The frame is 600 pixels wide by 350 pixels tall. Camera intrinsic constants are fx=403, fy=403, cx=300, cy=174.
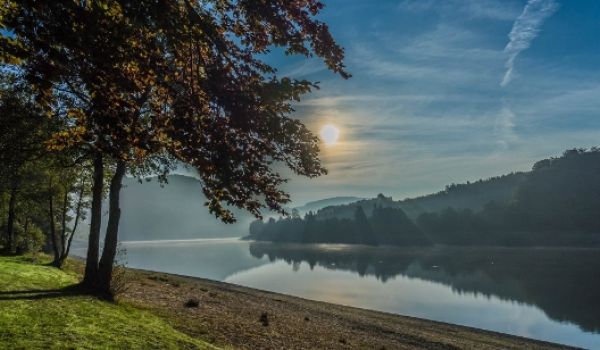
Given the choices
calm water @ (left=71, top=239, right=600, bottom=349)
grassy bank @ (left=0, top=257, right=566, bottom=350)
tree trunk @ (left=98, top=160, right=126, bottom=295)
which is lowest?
calm water @ (left=71, top=239, right=600, bottom=349)

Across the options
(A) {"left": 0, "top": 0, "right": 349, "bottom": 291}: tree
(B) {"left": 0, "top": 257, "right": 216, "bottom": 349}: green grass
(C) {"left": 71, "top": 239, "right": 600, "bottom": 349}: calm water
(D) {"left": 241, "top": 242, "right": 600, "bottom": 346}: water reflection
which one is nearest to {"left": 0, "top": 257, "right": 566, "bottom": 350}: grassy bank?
(B) {"left": 0, "top": 257, "right": 216, "bottom": 349}: green grass

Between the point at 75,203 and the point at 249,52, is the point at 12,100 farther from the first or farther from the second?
the point at 249,52

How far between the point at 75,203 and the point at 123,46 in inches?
1253

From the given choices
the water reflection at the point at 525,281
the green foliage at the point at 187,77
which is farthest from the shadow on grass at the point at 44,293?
the water reflection at the point at 525,281

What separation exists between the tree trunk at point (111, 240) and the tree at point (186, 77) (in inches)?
398

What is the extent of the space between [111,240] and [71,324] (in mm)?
9008

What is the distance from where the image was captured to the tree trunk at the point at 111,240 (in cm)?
1744

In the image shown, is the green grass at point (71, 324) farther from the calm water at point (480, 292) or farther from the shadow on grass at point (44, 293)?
the calm water at point (480, 292)

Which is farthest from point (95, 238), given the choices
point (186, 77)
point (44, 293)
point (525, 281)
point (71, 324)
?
point (525, 281)

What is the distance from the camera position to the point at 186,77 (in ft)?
28.0

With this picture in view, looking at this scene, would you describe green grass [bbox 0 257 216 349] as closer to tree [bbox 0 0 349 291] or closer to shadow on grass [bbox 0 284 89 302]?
shadow on grass [bbox 0 284 89 302]

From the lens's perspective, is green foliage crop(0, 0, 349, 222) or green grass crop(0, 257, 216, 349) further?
green grass crop(0, 257, 216, 349)

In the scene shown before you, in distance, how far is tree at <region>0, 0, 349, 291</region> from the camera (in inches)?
263

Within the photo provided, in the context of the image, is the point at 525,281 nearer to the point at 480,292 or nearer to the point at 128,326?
the point at 480,292
